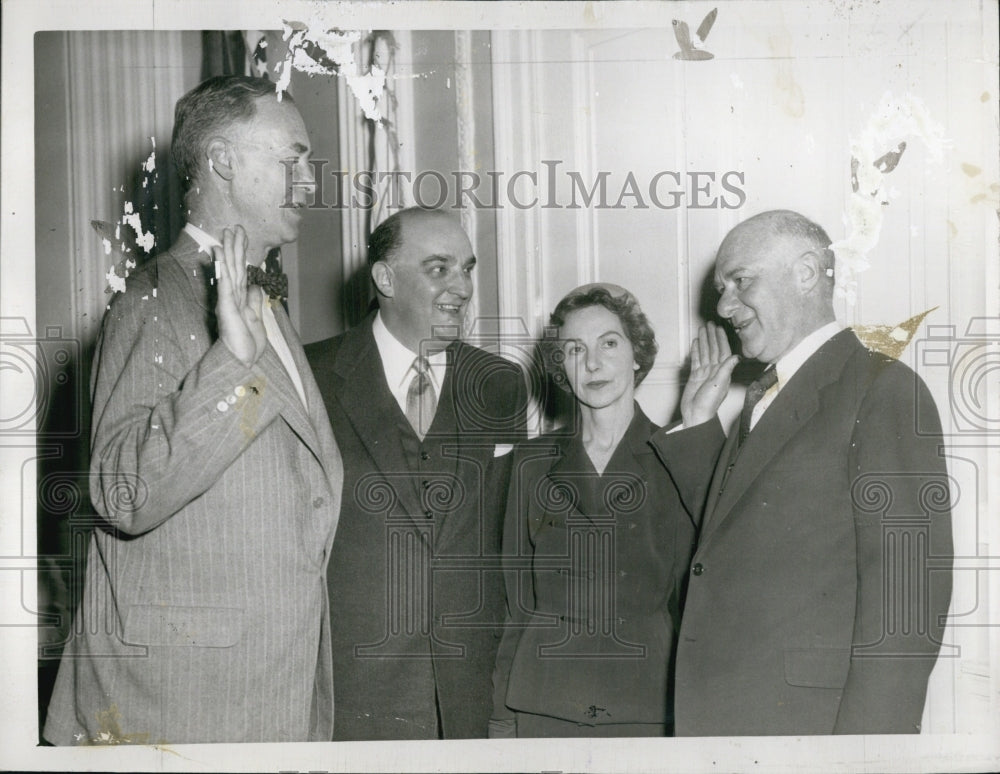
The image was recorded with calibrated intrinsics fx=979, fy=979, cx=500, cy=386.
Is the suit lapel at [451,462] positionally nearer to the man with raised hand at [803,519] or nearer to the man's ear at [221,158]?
the man with raised hand at [803,519]

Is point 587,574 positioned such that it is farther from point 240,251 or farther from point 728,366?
point 240,251

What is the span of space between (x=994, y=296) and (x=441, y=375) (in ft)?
4.23

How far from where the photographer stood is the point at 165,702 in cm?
217

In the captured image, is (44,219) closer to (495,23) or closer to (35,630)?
(35,630)

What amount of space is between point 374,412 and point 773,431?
88 centimetres

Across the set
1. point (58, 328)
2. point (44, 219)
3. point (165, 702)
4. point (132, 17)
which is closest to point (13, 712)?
point (165, 702)

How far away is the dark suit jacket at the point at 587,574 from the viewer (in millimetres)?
2174

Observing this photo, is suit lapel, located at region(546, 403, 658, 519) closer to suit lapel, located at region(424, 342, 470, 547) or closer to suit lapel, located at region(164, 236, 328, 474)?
suit lapel, located at region(424, 342, 470, 547)

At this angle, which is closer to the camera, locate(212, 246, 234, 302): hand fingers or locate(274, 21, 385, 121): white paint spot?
locate(212, 246, 234, 302): hand fingers

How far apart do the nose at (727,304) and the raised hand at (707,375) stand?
3 cm

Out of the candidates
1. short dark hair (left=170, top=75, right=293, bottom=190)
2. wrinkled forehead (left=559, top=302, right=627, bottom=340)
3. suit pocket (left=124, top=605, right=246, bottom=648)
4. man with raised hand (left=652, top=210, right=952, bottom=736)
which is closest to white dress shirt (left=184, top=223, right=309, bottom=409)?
short dark hair (left=170, top=75, right=293, bottom=190)

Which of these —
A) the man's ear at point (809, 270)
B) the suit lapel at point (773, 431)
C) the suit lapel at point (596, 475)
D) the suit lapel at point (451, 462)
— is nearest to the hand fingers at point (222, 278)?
the suit lapel at point (451, 462)

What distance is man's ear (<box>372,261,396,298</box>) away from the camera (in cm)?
218

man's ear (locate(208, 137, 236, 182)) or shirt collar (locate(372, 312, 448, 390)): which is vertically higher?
man's ear (locate(208, 137, 236, 182))
